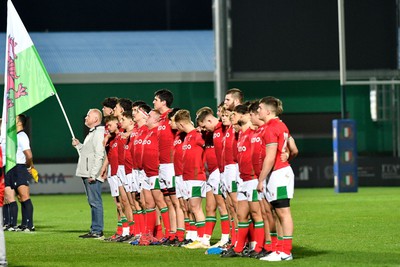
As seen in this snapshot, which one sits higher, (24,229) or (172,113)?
(172,113)

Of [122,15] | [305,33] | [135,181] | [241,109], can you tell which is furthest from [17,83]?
[122,15]

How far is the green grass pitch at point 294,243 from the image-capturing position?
49.2 feet

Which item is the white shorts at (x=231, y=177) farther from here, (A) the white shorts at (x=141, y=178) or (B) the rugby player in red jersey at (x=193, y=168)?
(A) the white shorts at (x=141, y=178)

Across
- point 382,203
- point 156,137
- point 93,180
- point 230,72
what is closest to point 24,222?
point 93,180

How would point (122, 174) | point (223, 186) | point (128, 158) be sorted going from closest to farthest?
point (223, 186), point (128, 158), point (122, 174)

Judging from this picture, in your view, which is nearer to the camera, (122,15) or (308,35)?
(308,35)

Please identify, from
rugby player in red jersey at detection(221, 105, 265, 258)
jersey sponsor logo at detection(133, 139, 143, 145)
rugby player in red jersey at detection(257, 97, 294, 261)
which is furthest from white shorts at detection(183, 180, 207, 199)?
rugby player in red jersey at detection(257, 97, 294, 261)

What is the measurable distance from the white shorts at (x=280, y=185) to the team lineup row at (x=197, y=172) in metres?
0.01

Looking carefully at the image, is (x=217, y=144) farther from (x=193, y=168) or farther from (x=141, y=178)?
(x=141, y=178)

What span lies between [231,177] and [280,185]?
5.64ft

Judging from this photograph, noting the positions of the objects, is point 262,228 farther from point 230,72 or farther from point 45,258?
point 230,72

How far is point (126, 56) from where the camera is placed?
44.5 metres

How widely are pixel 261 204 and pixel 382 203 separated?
46.2ft

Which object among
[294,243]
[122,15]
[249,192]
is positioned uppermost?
[122,15]
